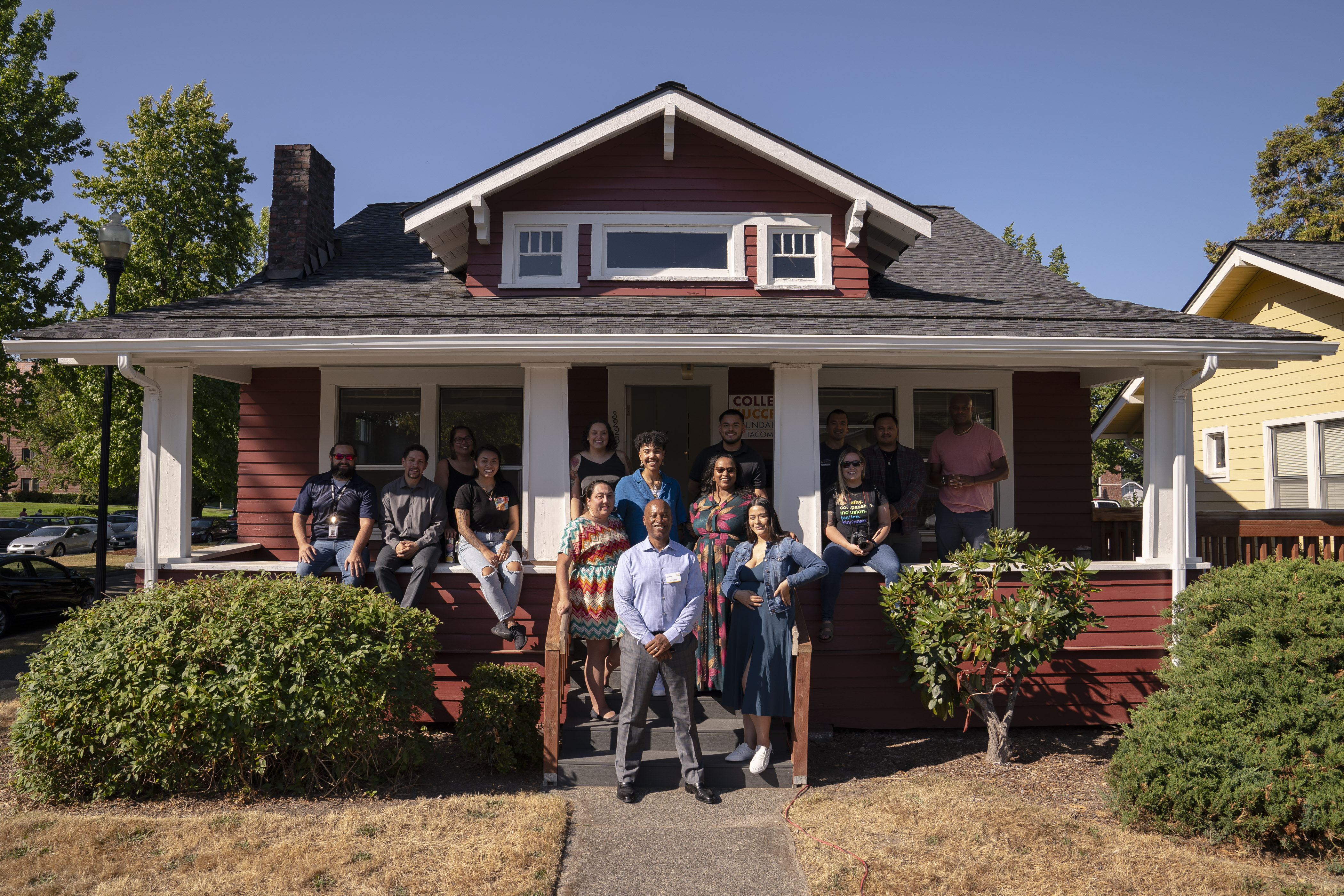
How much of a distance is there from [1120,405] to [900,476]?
33.1 feet

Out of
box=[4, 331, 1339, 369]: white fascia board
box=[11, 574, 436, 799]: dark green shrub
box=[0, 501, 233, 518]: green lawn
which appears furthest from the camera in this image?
box=[0, 501, 233, 518]: green lawn

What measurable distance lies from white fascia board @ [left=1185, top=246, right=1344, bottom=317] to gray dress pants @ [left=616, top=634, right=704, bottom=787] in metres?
9.59

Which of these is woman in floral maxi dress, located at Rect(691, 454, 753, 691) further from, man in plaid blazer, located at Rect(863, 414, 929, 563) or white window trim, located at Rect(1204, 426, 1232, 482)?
white window trim, located at Rect(1204, 426, 1232, 482)

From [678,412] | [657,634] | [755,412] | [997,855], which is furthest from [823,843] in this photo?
[678,412]

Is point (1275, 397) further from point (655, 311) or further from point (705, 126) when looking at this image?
point (655, 311)

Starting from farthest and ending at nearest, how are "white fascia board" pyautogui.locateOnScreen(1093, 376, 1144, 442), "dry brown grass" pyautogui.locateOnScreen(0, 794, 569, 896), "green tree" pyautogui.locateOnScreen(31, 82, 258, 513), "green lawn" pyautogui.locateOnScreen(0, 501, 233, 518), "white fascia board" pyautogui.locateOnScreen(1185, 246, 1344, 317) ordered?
1. "green lawn" pyautogui.locateOnScreen(0, 501, 233, 518)
2. "green tree" pyautogui.locateOnScreen(31, 82, 258, 513)
3. "white fascia board" pyautogui.locateOnScreen(1093, 376, 1144, 442)
4. "white fascia board" pyautogui.locateOnScreen(1185, 246, 1344, 317)
5. "dry brown grass" pyautogui.locateOnScreen(0, 794, 569, 896)

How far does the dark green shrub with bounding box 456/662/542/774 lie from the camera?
5.93 meters

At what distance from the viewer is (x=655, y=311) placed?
26.2ft

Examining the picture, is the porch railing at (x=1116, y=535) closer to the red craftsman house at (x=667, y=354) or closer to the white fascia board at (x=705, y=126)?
the red craftsman house at (x=667, y=354)

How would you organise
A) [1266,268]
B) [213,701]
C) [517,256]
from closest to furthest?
[213,701], [517,256], [1266,268]

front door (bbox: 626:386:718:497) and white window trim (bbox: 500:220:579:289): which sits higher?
white window trim (bbox: 500:220:579:289)

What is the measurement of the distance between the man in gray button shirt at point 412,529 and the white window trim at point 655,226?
2868 mm

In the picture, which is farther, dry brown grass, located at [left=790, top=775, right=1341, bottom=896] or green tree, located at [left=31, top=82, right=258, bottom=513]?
green tree, located at [left=31, top=82, right=258, bottom=513]

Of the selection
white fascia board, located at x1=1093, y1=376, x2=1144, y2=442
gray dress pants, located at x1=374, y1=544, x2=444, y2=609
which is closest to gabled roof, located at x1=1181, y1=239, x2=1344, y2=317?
white fascia board, located at x1=1093, y1=376, x2=1144, y2=442
